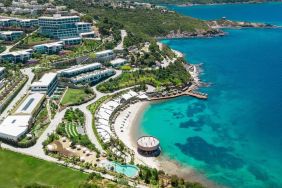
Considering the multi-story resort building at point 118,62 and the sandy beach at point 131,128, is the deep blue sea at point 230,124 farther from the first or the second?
the multi-story resort building at point 118,62

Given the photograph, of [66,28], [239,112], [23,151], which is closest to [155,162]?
[23,151]

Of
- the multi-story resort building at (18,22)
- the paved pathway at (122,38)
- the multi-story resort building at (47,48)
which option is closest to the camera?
the multi-story resort building at (47,48)

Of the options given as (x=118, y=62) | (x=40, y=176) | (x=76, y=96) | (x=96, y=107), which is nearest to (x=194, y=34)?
(x=118, y=62)

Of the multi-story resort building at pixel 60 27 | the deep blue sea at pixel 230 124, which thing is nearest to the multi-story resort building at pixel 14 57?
the multi-story resort building at pixel 60 27

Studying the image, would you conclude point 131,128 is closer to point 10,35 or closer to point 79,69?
point 79,69

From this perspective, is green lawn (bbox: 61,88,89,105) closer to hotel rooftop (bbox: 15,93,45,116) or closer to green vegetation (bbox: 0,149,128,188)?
hotel rooftop (bbox: 15,93,45,116)

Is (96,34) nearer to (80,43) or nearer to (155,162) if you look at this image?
(80,43)
